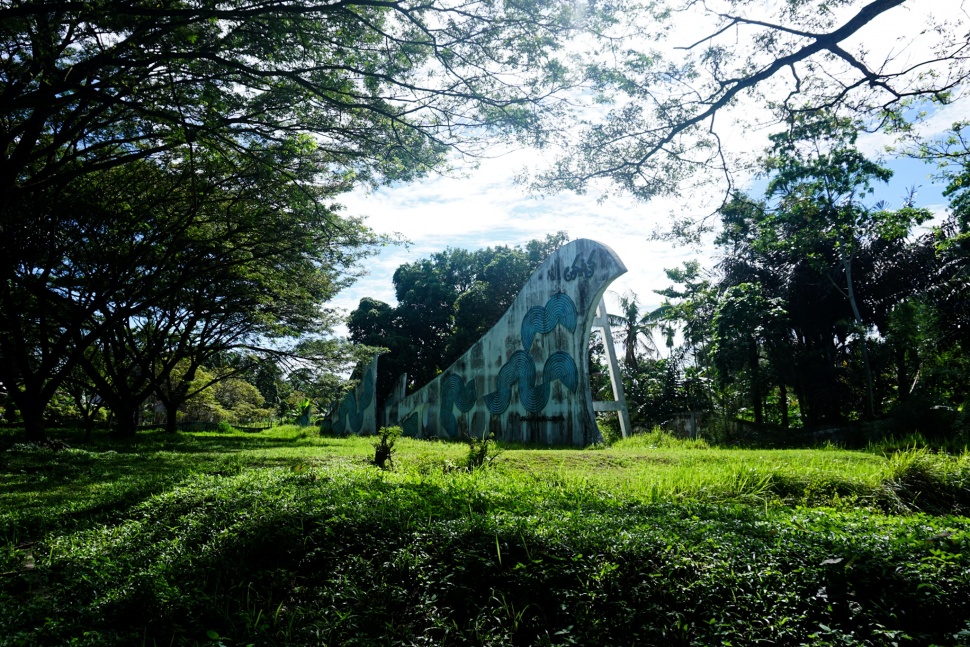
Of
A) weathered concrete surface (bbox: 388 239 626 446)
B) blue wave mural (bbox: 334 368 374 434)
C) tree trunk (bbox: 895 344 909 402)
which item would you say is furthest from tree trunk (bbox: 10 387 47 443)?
tree trunk (bbox: 895 344 909 402)

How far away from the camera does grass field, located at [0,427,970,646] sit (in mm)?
2668

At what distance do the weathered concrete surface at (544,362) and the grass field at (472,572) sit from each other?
8019mm

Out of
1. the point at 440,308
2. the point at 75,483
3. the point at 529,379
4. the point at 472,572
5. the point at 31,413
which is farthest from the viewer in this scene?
the point at 440,308

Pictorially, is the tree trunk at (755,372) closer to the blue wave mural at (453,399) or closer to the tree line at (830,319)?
the tree line at (830,319)

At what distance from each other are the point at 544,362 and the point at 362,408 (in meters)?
12.0

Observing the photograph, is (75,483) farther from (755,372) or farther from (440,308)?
(440,308)

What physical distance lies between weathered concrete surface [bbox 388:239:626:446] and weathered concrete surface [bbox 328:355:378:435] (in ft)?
21.4

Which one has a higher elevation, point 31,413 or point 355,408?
point 31,413

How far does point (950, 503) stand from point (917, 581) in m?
4.07

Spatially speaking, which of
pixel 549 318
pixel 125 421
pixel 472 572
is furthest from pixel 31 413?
pixel 472 572

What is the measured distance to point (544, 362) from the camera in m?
13.9

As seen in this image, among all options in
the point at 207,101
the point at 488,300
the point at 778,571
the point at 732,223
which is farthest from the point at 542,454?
the point at 488,300

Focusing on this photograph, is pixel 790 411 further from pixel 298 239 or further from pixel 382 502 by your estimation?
pixel 382 502

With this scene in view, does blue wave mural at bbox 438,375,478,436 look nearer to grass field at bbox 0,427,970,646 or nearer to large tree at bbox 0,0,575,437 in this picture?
large tree at bbox 0,0,575,437
